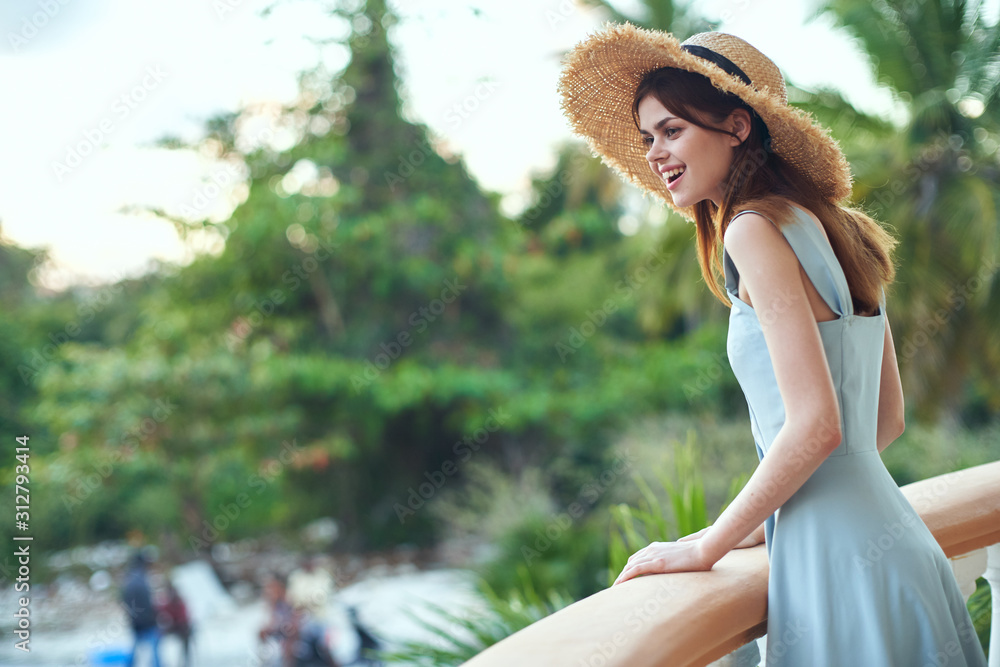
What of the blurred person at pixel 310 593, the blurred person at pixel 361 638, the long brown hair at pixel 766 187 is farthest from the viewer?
the blurred person at pixel 310 593

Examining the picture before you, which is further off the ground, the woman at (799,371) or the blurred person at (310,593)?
the woman at (799,371)

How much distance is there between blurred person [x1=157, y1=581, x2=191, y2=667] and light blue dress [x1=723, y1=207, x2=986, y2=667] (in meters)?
8.57

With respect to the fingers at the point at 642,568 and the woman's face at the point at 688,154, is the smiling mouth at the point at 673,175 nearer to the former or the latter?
the woman's face at the point at 688,154

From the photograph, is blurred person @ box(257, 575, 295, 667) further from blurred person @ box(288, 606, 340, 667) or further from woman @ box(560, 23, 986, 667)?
woman @ box(560, 23, 986, 667)

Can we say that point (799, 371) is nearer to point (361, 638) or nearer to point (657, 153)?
point (657, 153)

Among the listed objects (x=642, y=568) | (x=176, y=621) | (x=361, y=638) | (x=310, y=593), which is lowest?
(x=176, y=621)

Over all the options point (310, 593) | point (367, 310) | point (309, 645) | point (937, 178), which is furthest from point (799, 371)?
point (367, 310)

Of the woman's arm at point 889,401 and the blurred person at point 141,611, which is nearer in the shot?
the woman's arm at point 889,401

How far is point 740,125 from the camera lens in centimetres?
108

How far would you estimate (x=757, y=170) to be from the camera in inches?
43.3

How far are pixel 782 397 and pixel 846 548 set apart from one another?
215 millimetres

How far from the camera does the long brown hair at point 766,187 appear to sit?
1.01 m

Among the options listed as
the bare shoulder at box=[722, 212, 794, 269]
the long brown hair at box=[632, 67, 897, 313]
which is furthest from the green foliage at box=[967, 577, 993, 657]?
the bare shoulder at box=[722, 212, 794, 269]

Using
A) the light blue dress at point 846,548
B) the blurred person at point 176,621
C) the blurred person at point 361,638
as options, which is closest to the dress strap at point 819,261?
the light blue dress at point 846,548
